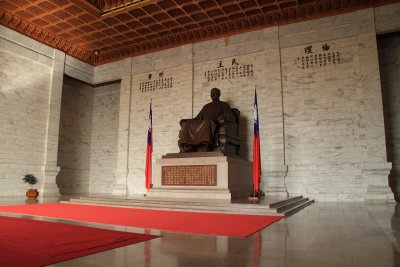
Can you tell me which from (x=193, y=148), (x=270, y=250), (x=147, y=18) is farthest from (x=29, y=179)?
(x=270, y=250)

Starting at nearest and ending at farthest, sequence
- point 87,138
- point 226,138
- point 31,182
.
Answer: point 226,138 → point 31,182 → point 87,138

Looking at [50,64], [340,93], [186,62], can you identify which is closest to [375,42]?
[340,93]

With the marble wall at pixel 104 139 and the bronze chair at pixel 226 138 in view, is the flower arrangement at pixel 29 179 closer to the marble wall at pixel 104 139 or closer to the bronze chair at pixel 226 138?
the marble wall at pixel 104 139

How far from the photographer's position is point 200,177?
6.20m

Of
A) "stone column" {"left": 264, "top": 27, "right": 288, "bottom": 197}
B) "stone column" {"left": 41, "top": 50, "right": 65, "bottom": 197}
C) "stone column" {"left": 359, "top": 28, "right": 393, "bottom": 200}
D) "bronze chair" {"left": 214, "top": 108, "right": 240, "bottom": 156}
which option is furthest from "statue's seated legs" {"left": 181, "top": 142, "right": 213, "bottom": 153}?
"stone column" {"left": 41, "top": 50, "right": 65, "bottom": 197}

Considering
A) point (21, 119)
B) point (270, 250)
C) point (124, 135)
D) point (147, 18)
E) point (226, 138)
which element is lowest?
point (270, 250)

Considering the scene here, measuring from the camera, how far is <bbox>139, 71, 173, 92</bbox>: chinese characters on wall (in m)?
9.50

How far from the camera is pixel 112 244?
7.97ft

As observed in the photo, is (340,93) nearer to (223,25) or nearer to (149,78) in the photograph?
(223,25)

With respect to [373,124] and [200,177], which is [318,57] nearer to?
[373,124]

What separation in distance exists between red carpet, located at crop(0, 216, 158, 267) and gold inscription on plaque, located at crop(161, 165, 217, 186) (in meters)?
3.17

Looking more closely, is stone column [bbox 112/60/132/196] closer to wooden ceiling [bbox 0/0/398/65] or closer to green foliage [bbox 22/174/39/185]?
wooden ceiling [bbox 0/0/398/65]

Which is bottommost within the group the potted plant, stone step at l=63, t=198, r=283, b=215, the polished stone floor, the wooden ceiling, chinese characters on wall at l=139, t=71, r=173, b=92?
the polished stone floor

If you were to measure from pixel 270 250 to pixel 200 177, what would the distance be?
3936 mm
